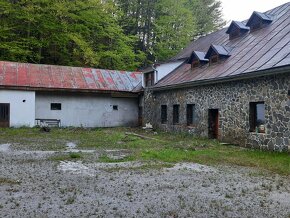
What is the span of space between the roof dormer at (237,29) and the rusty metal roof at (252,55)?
1.27 feet

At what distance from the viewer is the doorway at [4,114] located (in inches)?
776

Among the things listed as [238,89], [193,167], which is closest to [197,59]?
[238,89]

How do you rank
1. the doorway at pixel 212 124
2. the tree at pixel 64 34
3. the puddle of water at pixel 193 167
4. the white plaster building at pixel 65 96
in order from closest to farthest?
the puddle of water at pixel 193 167 < the doorway at pixel 212 124 < the white plaster building at pixel 65 96 < the tree at pixel 64 34

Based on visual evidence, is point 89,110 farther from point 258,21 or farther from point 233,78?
point 258,21

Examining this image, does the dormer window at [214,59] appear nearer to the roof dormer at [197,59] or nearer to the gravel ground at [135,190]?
the roof dormer at [197,59]

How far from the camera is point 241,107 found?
44.5ft

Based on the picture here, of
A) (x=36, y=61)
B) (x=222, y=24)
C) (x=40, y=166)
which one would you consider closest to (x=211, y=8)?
(x=222, y=24)

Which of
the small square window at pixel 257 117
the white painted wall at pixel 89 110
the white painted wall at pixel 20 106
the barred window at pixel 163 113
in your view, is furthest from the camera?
the white painted wall at pixel 89 110

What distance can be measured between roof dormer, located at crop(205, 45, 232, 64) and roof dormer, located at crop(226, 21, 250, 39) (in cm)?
209

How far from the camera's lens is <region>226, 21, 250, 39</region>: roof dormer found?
18.3m

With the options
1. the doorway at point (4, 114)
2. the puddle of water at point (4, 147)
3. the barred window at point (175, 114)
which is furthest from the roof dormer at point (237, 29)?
the doorway at point (4, 114)

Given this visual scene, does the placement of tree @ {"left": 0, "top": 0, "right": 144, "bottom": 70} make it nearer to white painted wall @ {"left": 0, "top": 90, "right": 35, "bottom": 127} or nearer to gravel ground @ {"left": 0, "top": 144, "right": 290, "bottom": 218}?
white painted wall @ {"left": 0, "top": 90, "right": 35, "bottom": 127}

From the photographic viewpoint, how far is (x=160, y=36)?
34.7m

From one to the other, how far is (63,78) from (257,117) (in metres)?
14.3
